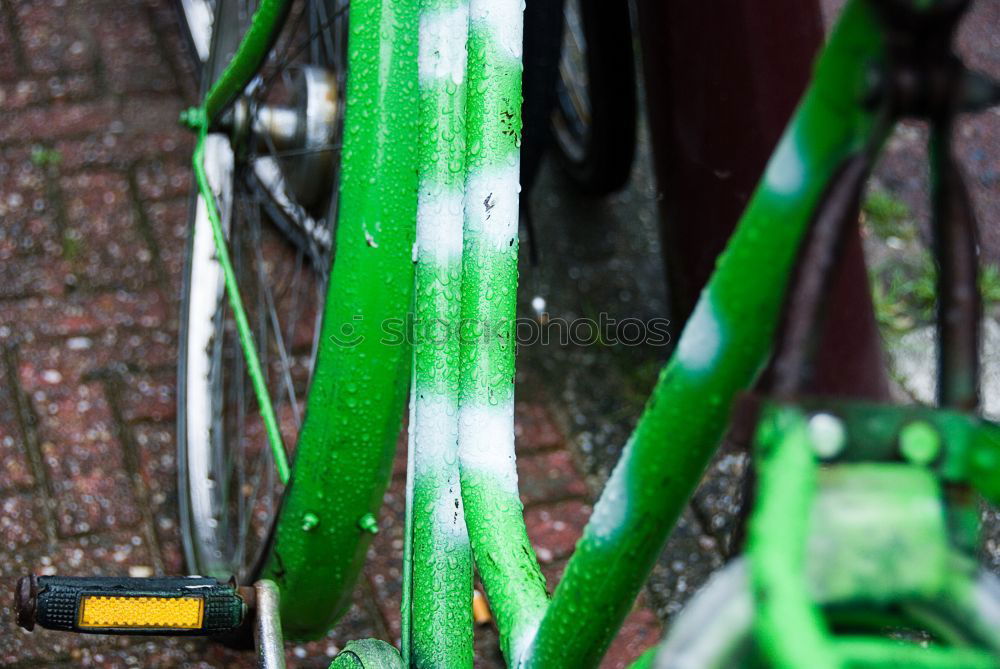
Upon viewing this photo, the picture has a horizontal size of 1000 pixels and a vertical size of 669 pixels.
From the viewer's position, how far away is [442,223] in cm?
93

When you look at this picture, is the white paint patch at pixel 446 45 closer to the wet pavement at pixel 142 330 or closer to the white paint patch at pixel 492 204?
the white paint patch at pixel 492 204

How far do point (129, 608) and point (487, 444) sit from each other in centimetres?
41

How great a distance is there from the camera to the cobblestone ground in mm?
1558

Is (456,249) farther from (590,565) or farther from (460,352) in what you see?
(590,565)

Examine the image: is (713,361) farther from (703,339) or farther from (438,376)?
(438,376)

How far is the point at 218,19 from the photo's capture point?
1596mm

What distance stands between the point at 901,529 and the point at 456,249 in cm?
51

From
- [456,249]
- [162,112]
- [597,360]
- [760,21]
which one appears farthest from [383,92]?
[162,112]

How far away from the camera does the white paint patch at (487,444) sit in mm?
894

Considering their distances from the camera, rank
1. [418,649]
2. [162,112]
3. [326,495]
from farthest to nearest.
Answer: [162,112]
[326,495]
[418,649]

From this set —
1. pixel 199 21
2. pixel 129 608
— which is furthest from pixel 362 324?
pixel 199 21

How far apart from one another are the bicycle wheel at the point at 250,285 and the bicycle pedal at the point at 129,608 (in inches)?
13.5

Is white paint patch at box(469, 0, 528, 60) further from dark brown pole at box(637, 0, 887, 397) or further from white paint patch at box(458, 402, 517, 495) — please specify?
dark brown pole at box(637, 0, 887, 397)

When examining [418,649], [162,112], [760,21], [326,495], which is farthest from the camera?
[162,112]
